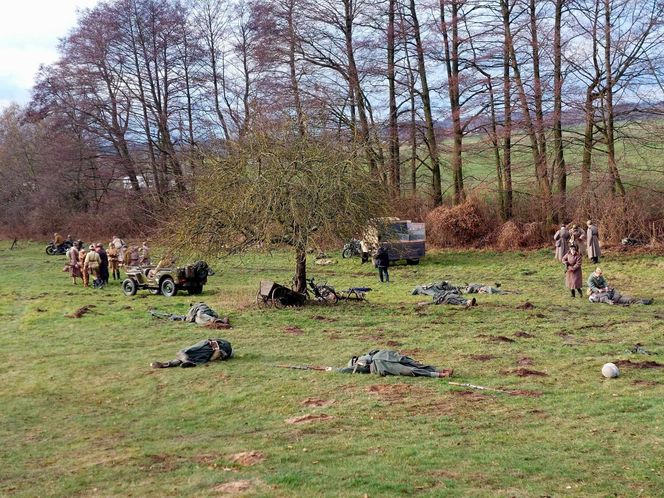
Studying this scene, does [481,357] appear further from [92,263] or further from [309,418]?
[92,263]

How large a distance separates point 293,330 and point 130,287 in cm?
1025

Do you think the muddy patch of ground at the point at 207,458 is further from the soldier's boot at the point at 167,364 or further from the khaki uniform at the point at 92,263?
the khaki uniform at the point at 92,263

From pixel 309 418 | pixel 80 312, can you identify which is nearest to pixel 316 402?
pixel 309 418

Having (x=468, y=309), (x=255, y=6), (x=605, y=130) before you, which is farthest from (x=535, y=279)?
(x=255, y=6)

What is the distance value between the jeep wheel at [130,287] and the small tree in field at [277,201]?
5910 mm

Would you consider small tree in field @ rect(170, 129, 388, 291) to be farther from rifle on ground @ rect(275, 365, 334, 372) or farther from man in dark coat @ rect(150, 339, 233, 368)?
rifle on ground @ rect(275, 365, 334, 372)

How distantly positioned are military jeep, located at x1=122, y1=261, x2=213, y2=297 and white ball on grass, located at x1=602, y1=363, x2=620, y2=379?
15.7 meters

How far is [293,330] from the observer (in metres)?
18.3

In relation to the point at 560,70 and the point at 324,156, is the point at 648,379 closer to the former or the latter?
the point at 324,156

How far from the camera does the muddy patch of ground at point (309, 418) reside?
Answer: 10477 mm

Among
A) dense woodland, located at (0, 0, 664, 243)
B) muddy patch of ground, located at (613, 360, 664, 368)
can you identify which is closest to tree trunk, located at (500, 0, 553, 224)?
dense woodland, located at (0, 0, 664, 243)

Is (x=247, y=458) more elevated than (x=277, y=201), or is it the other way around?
(x=277, y=201)

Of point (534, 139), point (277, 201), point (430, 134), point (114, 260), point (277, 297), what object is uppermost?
point (430, 134)

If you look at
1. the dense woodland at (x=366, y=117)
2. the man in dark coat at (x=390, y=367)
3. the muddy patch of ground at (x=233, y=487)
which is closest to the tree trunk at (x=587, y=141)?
the dense woodland at (x=366, y=117)
